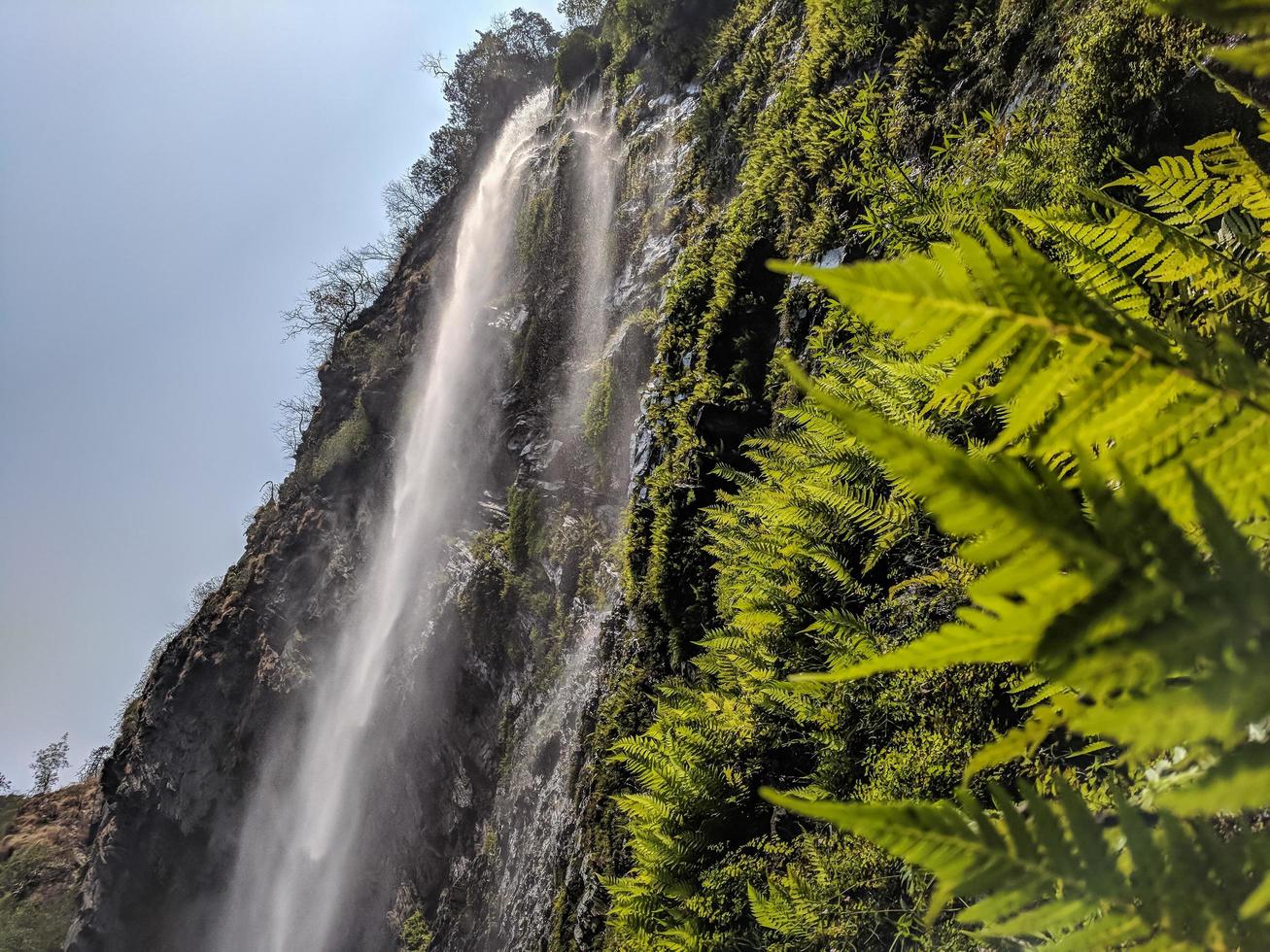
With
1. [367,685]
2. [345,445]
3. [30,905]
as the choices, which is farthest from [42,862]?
[345,445]

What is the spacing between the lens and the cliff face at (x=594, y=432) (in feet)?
11.2

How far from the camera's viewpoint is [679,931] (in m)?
2.74

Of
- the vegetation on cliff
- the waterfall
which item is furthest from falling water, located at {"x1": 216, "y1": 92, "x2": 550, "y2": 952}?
the vegetation on cliff

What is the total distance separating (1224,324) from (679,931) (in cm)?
273

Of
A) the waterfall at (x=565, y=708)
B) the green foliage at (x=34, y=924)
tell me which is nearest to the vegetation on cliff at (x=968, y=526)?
the waterfall at (x=565, y=708)

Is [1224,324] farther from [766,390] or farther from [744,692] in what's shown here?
[766,390]

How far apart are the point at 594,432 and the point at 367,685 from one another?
20.0 ft

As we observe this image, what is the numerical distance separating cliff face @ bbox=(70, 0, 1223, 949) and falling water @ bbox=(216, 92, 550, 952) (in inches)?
15.7

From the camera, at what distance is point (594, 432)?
8.24 meters

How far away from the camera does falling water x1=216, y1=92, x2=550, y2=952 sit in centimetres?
1038

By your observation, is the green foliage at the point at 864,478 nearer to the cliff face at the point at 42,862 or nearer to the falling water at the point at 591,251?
the falling water at the point at 591,251

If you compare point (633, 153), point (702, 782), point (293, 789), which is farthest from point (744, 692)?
point (293, 789)

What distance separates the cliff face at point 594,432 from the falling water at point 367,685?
40 cm

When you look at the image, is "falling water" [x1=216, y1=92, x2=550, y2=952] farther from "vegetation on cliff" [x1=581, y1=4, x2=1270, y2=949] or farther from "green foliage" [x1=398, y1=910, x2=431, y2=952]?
"vegetation on cliff" [x1=581, y1=4, x2=1270, y2=949]
